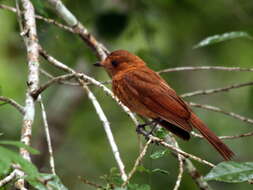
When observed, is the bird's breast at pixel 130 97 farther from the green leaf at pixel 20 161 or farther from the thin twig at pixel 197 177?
the green leaf at pixel 20 161

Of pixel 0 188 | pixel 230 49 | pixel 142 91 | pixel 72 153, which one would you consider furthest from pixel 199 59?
pixel 0 188

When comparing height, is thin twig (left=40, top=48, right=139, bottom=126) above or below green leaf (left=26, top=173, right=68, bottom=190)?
above

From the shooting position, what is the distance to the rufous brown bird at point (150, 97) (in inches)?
182

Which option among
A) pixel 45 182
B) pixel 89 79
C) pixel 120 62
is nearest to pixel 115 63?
pixel 120 62

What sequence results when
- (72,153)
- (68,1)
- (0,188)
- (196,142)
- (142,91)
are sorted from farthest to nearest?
(72,153)
(196,142)
(68,1)
(142,91)
(0,188)

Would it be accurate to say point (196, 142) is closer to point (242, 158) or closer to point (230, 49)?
point (242, 158)

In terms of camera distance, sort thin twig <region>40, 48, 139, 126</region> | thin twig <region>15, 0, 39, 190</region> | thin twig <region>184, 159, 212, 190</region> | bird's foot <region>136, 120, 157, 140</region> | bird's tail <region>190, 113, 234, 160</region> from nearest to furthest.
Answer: thin twig <region>15, 0, 39, 190</region>, thin twig <region>184, 159, 212, 190</region>, thin twig <region>40, 48, 139, 126</region>, bird's foot <region>136, 120, 157, 140</region>, bird's tail <region>190, 113, 234, 160</region>

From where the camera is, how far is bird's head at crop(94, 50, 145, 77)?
531 centimetres

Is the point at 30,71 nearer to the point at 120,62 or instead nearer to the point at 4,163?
the point at 4,163

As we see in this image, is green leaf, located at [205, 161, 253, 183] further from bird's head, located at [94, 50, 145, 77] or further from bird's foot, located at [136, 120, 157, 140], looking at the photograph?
bird's head, located at [94, 50, 145, 77]

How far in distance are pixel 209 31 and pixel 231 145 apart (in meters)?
1.37

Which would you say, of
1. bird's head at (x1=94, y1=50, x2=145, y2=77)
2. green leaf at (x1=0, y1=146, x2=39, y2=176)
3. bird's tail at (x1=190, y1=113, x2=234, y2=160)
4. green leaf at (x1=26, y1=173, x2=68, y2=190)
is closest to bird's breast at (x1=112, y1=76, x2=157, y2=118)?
bird's head at (x1=94, y1=50, x2=145, y2=77)

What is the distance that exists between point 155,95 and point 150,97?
0.05 metres

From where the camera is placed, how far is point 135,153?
7.18m
